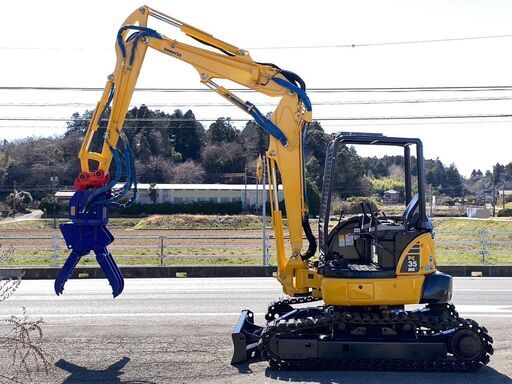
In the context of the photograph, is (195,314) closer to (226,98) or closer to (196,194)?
(226,98)

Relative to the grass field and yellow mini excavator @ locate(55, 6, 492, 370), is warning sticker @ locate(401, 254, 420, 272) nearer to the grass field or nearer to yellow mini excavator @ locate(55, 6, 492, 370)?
yellow mini excavator @ locate(55, 6, 492, 370)

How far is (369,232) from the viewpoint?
9.12 meters

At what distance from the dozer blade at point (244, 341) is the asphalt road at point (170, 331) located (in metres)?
0.16

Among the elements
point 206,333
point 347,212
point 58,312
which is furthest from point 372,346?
point 58,312

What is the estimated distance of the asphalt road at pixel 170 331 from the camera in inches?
333

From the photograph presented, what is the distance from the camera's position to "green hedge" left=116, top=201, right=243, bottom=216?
56031 millimetres

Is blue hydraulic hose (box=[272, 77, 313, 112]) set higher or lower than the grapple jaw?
higher

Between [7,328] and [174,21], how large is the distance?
18.3 feet

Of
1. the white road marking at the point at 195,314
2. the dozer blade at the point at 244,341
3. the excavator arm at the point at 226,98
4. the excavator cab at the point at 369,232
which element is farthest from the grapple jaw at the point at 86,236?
the excavator cab at the point at 369,232

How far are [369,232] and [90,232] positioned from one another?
3.94m

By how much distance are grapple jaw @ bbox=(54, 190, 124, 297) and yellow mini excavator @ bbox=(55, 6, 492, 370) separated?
0.6 inches

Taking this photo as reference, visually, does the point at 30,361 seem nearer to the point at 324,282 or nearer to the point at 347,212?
the point at 324,282

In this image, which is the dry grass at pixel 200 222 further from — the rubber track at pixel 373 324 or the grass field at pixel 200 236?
the rubber track at pixel 373 324

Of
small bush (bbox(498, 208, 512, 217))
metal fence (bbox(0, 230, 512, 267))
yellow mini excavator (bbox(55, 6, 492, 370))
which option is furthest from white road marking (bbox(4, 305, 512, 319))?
small bush (bbox(498, 208, 512, 217))
